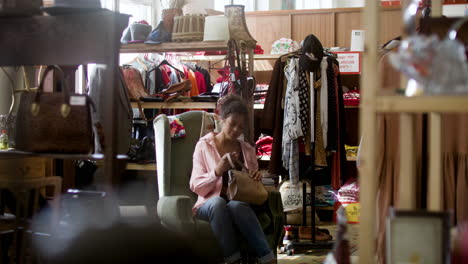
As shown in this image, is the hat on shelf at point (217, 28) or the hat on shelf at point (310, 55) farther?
the hat on shelf at point (310, 55)

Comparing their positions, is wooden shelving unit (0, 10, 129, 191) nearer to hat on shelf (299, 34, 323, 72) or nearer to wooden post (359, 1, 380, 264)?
wooden post (359, 1, 380, 264)

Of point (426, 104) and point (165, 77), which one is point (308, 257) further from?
point (426, 104)

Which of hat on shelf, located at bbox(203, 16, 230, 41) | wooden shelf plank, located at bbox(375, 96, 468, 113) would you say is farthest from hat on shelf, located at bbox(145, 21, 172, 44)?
wooden shelf plank, located at bbox(375, 96, 468, 113)

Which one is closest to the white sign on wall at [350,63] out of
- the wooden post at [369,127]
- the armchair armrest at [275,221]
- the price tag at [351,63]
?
the price tag at [351,63]

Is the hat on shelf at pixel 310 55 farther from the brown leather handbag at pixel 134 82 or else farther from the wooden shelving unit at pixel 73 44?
the wooden shelving unit at pixel 73 44

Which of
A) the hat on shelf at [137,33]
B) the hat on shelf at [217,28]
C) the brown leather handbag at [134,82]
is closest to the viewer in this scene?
the hat on shelf at [217,28]

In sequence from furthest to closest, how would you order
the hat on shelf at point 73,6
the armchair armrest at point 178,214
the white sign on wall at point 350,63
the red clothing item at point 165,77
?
the white sign on wall at point 350,63, the red clothing item at point 165,77, the armchair armrest at point 178,214, the hat on shelf at point 73,6

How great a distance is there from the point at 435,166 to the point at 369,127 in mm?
173

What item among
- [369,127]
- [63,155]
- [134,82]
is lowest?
[63,155]

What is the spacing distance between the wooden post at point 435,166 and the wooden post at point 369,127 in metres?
0.13

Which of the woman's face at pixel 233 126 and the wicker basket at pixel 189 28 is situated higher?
the wicker basket at pixel 189 28

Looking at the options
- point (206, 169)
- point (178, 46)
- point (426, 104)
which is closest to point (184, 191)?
point (206, 169)

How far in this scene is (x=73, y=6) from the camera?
5.50 feet

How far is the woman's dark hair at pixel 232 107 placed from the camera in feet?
11.2
